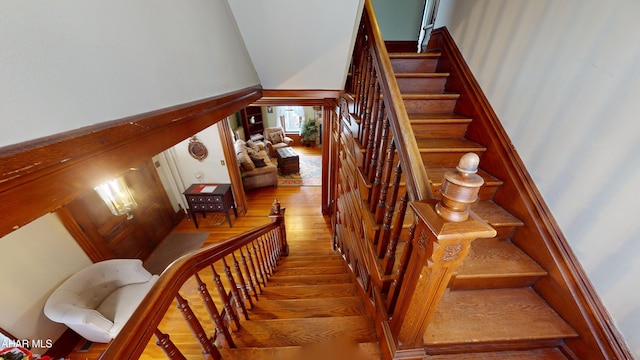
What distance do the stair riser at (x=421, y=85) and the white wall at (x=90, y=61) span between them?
165 centimetres

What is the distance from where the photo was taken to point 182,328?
2.29 metres

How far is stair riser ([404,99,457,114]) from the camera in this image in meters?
1.86

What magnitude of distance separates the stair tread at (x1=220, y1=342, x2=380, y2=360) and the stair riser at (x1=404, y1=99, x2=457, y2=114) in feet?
5.76

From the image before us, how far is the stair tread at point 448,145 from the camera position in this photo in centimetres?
155

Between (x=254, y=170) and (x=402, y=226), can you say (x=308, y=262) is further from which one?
(x=254, y=170)

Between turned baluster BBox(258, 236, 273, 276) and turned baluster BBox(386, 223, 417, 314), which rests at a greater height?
turned baluster BBox(386, 223, 417, 314)

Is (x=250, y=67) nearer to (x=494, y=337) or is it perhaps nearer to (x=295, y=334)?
(x=295, y=334)

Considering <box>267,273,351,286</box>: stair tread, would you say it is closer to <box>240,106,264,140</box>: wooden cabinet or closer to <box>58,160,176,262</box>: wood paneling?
<box>58,160,176,262</box>: wood paneling

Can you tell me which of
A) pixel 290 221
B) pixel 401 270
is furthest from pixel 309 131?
pixel 401 270

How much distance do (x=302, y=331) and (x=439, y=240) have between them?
1135 millimetres

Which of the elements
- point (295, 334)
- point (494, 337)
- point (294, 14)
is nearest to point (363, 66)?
point (294, 14)

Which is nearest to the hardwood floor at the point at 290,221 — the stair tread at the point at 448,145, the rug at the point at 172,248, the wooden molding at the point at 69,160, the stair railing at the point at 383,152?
the rug at the point at 172,248

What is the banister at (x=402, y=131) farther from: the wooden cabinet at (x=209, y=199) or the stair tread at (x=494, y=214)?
the wooden cabinet at (x=209, y=199)

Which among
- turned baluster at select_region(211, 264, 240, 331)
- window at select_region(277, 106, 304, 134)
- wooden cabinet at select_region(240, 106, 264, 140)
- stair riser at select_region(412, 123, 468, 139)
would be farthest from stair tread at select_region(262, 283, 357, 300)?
window at select_region(277, 106, 304, 134)
